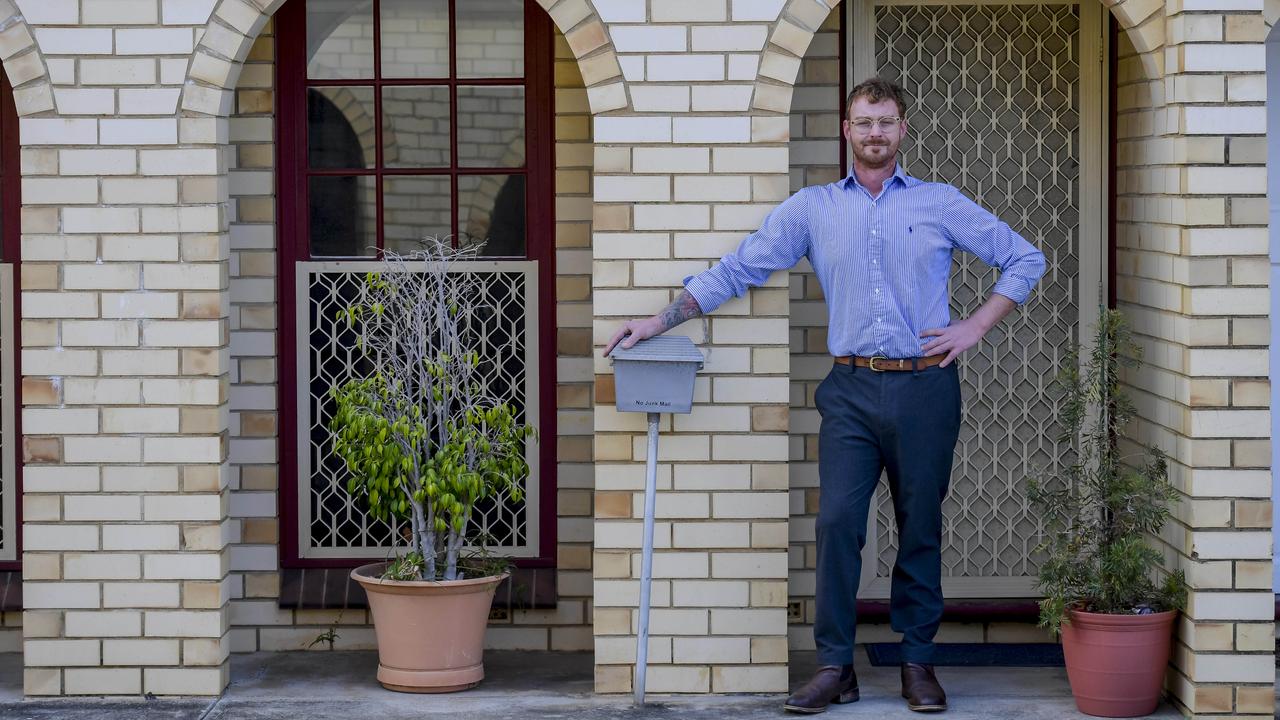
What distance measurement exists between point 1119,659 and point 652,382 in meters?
1.82

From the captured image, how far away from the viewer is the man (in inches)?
235

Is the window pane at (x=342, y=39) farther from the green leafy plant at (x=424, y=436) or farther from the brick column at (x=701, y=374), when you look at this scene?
the brick column at (x=701, y=374)

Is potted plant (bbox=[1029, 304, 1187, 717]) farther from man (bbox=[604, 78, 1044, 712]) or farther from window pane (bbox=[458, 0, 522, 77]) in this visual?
window pane (bbox=[458, 0, 522, 77])

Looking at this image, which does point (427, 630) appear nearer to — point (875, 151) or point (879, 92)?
point (875, 151)

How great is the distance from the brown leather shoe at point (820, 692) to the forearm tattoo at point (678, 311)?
129 centimetres

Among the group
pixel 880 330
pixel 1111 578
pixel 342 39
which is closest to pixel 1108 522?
pixel 1111 578

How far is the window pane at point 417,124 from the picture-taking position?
A: 277 inches

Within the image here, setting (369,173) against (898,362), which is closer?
(898,362)

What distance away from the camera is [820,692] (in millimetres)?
6039

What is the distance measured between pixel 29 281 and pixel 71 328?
0.72 feet

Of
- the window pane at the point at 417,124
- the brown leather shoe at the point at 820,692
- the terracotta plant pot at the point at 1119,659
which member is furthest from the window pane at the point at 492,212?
the terracotta plant pot at the point at 1119,659

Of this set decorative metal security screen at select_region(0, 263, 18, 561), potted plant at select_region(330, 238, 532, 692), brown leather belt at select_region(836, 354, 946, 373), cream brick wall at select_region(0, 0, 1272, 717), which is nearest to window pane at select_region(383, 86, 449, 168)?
potted plant at select_region(330, 238, 532, 692)

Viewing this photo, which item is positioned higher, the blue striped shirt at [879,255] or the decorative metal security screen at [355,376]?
the blue striped shirt at [879,255]

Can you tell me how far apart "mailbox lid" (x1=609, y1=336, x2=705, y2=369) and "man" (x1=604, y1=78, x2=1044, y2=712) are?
37 mm
